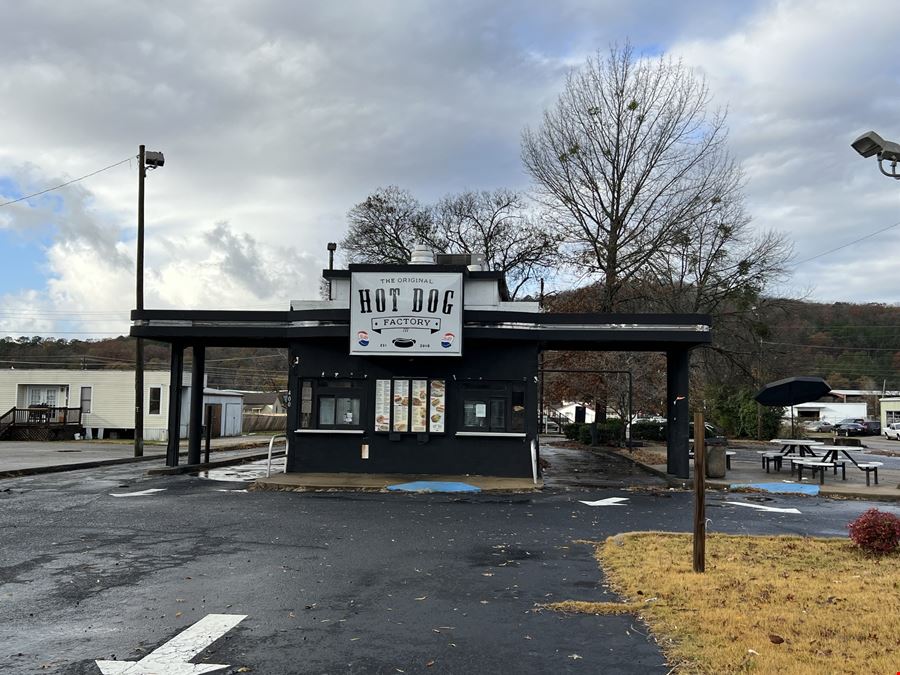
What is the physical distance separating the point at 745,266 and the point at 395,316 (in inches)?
834

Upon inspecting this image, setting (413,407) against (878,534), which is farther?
(413,407)

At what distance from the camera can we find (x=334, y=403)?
62.0ft

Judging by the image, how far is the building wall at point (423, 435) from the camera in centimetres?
1830

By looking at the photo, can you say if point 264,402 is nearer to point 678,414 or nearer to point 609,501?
point 678,414

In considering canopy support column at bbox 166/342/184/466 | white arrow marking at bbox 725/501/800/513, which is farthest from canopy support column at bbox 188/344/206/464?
white arrow marking at bbox 725/501/800/513

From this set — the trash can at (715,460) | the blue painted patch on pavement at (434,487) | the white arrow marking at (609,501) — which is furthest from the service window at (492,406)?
the trash can at (715,460)

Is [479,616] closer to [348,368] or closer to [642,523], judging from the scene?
[642,523]

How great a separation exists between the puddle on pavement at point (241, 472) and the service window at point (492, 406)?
5.35 m

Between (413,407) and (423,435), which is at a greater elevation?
(413,407)

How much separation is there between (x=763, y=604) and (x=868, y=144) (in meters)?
9.20

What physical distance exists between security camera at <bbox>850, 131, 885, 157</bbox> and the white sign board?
8.75m

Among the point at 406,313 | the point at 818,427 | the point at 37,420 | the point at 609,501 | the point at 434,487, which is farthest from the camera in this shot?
the point at 818,427

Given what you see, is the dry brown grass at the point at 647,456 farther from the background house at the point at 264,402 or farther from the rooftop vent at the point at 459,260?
the background house at the point at 264,402

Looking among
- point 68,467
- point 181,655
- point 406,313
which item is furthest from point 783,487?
point 68,467
